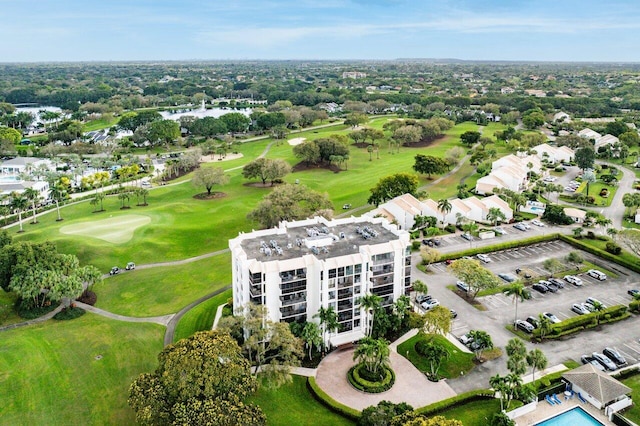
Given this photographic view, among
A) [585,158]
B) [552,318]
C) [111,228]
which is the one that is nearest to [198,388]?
[552,318]

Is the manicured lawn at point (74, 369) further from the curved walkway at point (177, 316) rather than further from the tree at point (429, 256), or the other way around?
the tree at point (429, 256)

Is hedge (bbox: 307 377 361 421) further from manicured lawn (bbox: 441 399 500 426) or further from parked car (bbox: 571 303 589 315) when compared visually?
parked car (bbox: 571 303 589 315)

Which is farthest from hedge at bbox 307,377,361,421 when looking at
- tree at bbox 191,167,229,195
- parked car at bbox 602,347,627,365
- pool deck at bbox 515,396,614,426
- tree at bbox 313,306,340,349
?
tree at bbox 191,167,229,195

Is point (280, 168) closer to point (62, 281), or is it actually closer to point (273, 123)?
point (62, 281)

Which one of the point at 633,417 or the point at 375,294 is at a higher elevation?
the point at 375,294

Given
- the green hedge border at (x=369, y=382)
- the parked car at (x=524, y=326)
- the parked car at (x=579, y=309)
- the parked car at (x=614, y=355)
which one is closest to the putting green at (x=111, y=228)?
the green hedge border at (x=369, y=382)

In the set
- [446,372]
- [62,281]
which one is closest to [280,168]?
[62,281]
